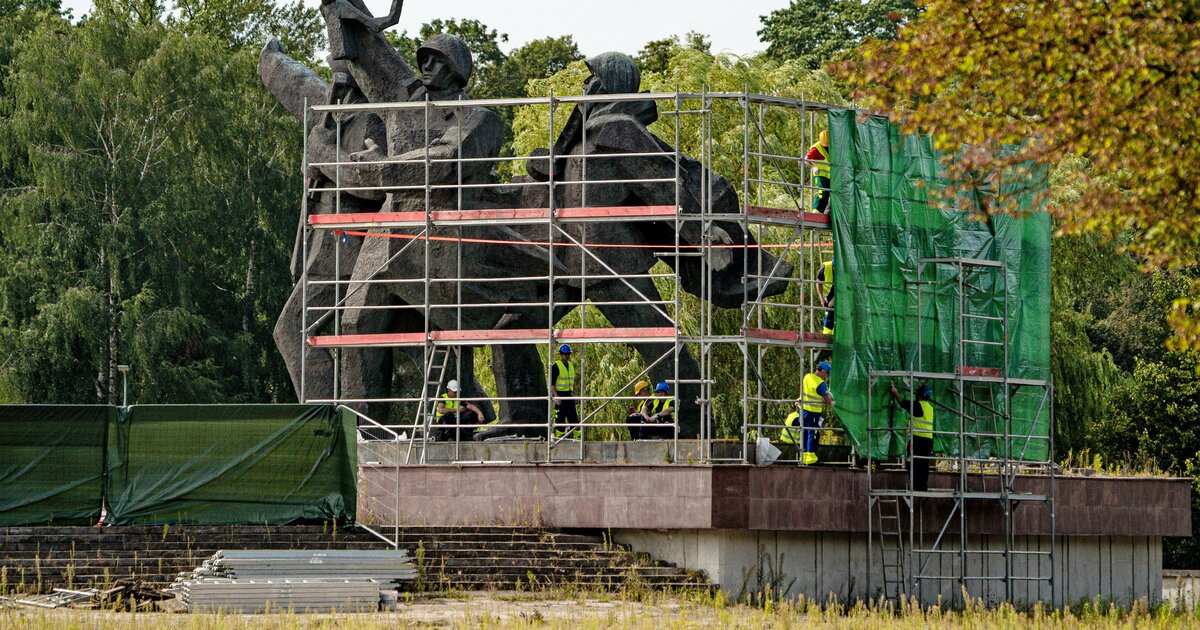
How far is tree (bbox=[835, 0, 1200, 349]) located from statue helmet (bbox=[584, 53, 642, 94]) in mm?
6722

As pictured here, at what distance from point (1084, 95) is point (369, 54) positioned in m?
11.5

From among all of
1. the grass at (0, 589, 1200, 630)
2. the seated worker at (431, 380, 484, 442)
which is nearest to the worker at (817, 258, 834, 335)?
the grass at (0, 589, 1200, 630)

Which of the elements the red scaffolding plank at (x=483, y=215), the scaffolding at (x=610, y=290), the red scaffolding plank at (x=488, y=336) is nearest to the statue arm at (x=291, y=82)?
the scaffolding at (x=610, y=290)

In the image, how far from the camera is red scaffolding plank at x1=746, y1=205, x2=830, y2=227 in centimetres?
2597

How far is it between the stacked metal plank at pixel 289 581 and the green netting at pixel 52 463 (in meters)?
2.21

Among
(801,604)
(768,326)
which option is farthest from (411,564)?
(768,326)

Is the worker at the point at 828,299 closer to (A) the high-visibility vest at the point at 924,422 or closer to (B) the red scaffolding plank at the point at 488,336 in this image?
(A) the high-visibility vest at the point at 924,422

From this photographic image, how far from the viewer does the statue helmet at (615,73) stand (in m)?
29.3

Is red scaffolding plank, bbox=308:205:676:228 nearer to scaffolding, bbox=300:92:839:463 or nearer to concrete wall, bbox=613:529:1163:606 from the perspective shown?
scaffolding, bbox=300:92:839:463

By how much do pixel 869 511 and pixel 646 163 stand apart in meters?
5.66

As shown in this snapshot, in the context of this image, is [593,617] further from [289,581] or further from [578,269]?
[578,269]

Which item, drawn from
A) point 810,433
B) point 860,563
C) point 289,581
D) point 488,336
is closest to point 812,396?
point 810,433

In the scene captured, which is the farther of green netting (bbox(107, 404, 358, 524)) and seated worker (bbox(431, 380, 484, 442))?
seated worker (bbox(431, 380, 484, 442))

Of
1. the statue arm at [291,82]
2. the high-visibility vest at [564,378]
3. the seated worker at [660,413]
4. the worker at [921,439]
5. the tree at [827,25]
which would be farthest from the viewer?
the tree at [827,25]
